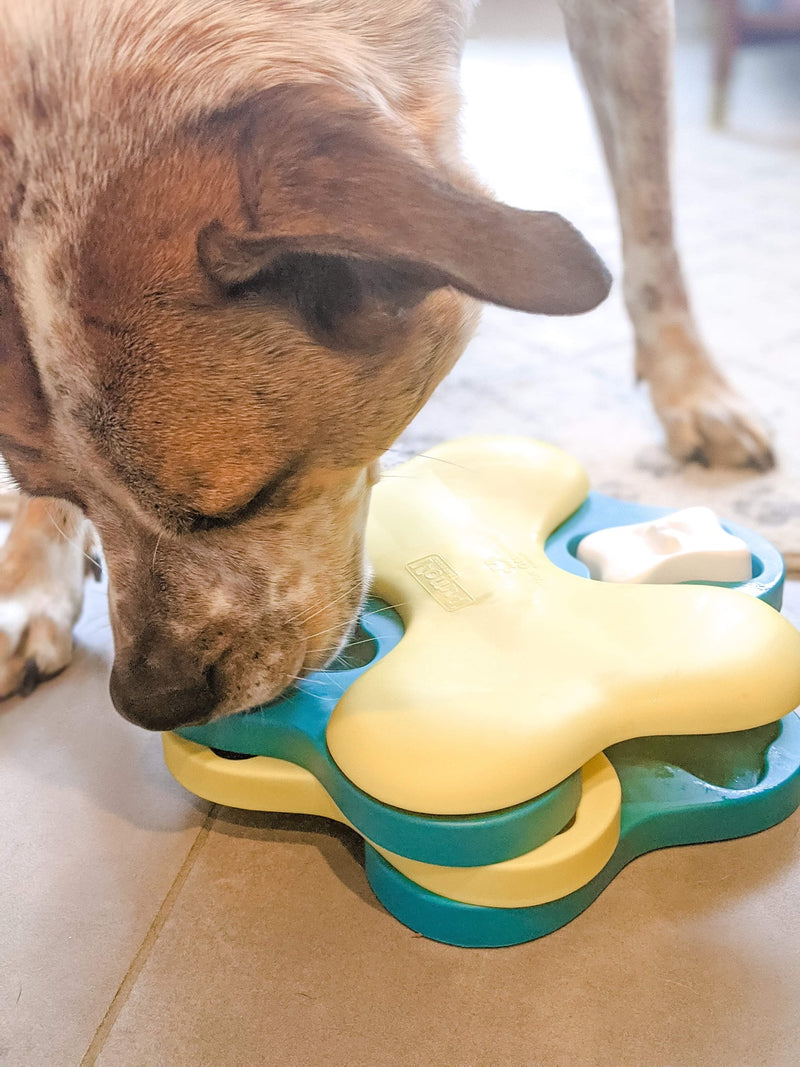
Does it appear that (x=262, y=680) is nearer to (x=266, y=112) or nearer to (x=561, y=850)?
(x=561, y=850)

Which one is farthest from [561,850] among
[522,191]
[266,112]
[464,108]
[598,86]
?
[522,191]

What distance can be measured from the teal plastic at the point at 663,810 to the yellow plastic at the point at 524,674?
0.07 m

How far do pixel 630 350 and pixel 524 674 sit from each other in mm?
1579

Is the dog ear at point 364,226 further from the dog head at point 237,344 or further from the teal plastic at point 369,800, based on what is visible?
the teal plastic at point 369,800

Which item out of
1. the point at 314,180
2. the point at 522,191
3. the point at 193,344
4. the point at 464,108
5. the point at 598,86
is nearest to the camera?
the point at 314,180

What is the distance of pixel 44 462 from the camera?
109 centimetres

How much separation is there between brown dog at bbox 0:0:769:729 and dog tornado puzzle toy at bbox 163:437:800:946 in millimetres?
96

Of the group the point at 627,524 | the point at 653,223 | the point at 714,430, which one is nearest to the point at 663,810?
the point at 627,524

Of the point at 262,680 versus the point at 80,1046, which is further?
the point at 262,680

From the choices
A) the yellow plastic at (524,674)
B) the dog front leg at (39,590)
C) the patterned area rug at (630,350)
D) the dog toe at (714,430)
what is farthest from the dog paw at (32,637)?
the dog toe at (714,430)

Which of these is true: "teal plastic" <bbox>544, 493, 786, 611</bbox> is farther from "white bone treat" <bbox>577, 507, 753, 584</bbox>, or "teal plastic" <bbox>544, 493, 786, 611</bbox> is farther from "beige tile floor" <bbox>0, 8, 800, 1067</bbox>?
"beige tile floor" <bbox>0, 8, 800, 1067</bbox>

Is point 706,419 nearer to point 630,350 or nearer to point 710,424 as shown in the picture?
point 710,424

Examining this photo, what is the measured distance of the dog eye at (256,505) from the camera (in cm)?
106

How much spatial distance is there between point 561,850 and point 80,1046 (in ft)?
A: 1.62
